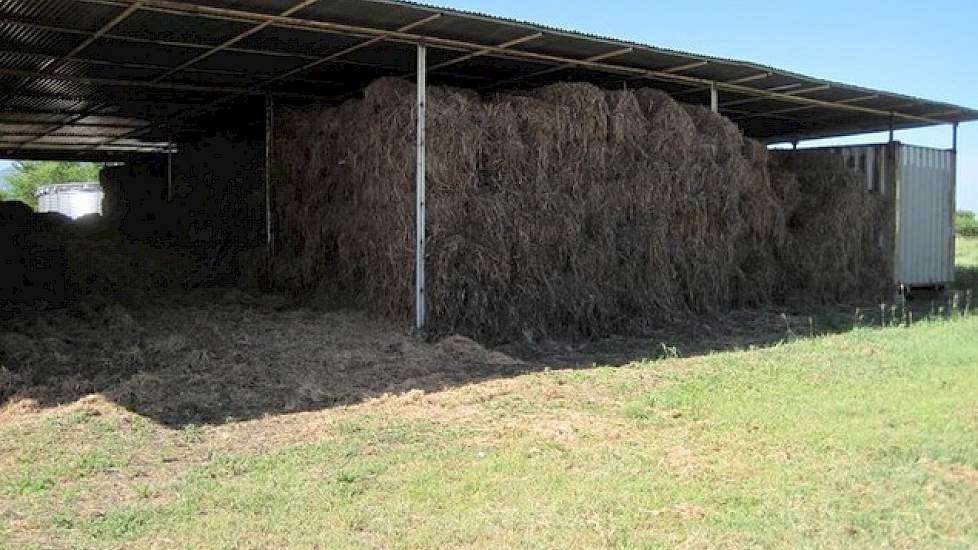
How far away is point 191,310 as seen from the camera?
11500mm

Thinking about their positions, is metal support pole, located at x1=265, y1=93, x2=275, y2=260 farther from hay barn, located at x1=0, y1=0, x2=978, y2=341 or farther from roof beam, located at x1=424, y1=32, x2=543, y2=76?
roof beam, located at x1=424, y1=32, x2=543, y2=76

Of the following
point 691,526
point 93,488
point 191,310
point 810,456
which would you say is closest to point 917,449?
point 810,456

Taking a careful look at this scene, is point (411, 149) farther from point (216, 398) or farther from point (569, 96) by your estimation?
point (216, 398)

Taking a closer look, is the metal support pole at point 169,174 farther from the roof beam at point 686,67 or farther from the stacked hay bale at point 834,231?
the stacked hay bale at point 834,231

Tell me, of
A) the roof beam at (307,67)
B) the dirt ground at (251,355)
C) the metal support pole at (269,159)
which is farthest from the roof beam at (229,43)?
the dirt ground at (251,355)

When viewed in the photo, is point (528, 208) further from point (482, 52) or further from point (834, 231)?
point (834, 231)

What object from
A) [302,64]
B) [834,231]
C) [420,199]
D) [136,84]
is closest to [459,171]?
[420,199]

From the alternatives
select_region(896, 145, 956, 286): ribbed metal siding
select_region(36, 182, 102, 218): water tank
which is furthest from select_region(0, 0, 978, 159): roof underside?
select_region(36, 182, 102, 218): water tank

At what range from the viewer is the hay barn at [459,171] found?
32.6 feet

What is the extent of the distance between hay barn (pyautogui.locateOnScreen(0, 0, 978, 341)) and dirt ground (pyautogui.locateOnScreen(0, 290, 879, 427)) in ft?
2.17

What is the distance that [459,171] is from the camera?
10.1 metres

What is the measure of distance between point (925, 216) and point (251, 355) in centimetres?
1409

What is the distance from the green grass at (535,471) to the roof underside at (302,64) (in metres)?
4.21

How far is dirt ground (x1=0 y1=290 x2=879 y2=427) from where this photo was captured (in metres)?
7.27
